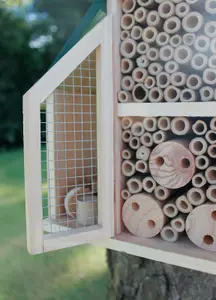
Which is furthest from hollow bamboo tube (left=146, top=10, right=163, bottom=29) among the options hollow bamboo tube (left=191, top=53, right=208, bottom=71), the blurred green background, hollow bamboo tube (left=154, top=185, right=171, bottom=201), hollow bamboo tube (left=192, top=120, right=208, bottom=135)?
the blurred green background

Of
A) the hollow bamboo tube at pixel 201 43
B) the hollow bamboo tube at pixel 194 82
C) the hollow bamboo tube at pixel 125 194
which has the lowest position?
the hollow bamboo tube at pixel 125 194

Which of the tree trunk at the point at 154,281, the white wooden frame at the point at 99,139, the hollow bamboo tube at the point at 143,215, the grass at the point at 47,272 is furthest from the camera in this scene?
the grass at the point at 47,272

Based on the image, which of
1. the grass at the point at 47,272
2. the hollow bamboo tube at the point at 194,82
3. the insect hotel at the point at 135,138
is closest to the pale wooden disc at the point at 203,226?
the insect hotel at the point at 135,138

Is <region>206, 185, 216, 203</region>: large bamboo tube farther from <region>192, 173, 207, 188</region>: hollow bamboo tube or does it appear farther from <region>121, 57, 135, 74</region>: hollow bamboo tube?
<region>121, 57, 135, 74</region>: hollow bamboo tube

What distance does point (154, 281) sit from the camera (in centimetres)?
108

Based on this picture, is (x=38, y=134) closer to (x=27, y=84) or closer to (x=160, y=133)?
(x=160, y=133)

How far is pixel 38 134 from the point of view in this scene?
0.68 meters

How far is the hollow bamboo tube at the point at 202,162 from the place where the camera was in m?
0.74

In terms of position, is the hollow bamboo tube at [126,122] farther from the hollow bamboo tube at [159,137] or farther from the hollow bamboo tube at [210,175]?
the hollow bamboo tube at [210,175]

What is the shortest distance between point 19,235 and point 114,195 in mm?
1479

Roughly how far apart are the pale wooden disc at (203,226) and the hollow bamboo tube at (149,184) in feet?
0.30

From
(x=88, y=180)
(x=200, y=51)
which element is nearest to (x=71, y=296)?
(x=88, y=180)

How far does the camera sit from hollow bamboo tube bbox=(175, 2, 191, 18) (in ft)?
2.45

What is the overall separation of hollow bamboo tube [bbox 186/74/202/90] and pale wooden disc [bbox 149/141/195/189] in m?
0.11
